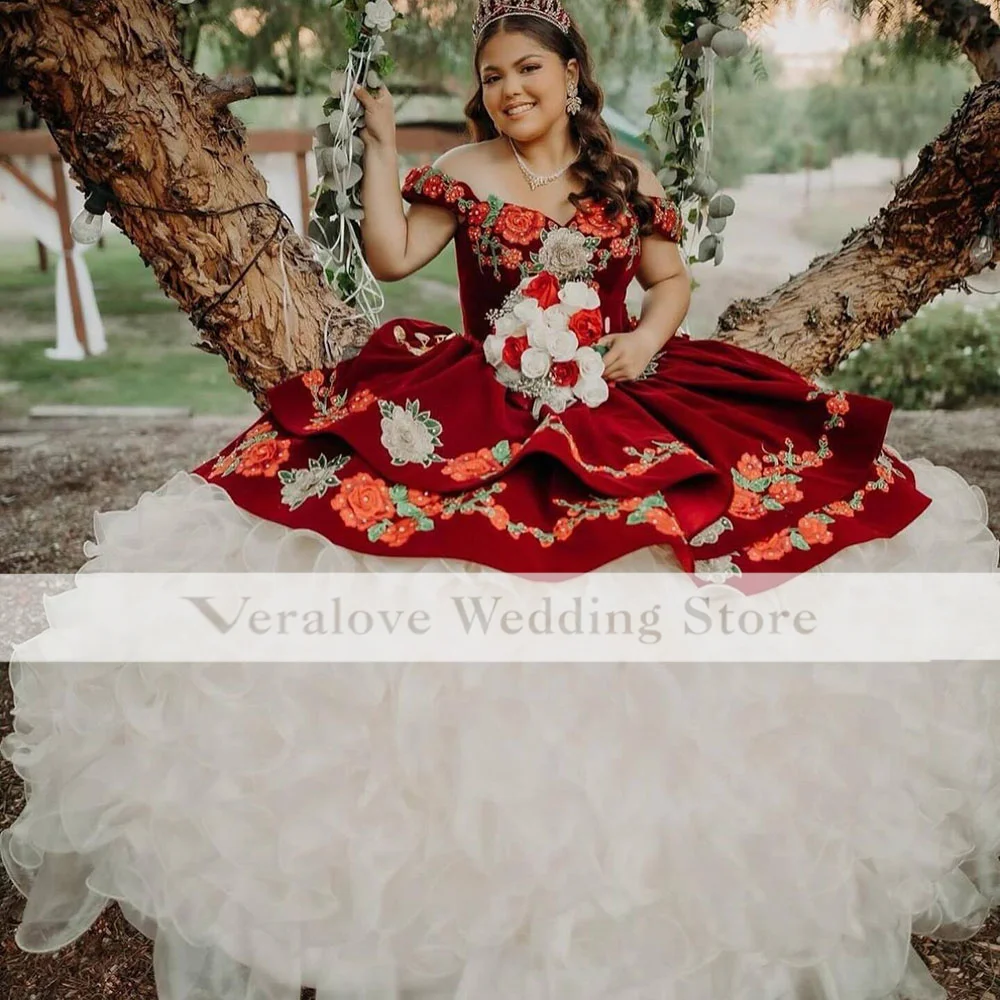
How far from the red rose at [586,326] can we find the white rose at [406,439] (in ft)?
0.97

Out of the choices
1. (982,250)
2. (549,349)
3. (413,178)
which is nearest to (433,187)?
(413,178)

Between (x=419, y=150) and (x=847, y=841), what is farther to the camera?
(x=419, y=150)

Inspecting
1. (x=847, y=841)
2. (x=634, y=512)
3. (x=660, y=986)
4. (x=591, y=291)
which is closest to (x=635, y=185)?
(x=591, y=291)

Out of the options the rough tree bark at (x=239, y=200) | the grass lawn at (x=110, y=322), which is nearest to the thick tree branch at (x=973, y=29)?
the rough tree bark at (x=239, y=200)

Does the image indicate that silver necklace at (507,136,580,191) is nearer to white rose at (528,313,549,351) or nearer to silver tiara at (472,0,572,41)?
silver tiara at (472,0,572,41)

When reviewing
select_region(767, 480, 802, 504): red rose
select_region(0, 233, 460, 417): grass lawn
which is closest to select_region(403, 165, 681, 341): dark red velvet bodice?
select_region(767, 480, 802, 504): red rose

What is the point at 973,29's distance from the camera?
6.86 ft

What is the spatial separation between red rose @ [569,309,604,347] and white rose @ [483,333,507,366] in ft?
0.36

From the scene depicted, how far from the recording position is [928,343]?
3.65 metres

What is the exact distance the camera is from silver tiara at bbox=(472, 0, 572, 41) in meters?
1.38

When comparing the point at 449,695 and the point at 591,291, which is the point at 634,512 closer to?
the point at 449,695

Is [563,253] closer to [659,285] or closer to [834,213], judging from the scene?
[659,285]

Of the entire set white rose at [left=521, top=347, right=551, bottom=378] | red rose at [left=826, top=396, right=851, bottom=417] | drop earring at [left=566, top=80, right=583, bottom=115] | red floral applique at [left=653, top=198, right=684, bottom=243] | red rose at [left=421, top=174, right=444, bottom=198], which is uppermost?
drop earring at [left=566, top=80, right=583, bottom=115]

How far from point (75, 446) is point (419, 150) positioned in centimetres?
169
